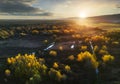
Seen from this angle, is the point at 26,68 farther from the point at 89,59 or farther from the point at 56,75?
the point at 89,59

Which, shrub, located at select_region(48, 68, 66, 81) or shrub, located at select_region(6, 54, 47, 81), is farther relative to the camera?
shrub, located at select_region(6, 54, 47, 81)

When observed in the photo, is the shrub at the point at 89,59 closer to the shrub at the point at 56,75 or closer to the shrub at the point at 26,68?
the shrub at the point at 56,75

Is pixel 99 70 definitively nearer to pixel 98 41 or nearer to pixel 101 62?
pixel 101 62

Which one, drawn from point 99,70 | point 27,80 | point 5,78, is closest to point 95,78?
point 99,70

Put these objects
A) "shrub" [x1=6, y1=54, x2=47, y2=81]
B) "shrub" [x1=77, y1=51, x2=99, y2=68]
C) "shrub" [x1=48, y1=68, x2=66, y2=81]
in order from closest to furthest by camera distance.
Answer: "shrub" [x1=48, y1=68, x2=66, y2=81]
"shrub" [x1=6, y1=54, x2=47, y2=81]
"shrub" [x1=77, y1=51, x2=99, y2=68]

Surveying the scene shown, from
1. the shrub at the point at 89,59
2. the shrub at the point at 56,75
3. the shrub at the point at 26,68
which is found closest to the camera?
the shrub at the point at 56,75

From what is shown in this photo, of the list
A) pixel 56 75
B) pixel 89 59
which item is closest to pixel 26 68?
pixel 56 75

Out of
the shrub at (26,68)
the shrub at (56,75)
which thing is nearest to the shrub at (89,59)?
the shrub at (56,75)

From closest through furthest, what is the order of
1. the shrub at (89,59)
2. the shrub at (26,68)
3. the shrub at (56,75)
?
the shrub at (56,75) → the shrub at (26,68) → the shrub at (89,59)

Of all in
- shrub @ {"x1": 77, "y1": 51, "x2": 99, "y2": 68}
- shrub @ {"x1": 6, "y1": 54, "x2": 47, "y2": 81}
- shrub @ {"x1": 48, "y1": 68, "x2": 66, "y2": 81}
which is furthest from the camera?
shrub @ {"x1": 77, "y1": 51, "x2": 99, "y2": 68}

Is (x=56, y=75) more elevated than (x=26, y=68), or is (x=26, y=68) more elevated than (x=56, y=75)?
(x=26, y=68)

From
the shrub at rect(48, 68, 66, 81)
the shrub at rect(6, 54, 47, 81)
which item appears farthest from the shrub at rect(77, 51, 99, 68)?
the shrub at rect(6, 54, 47, 81)

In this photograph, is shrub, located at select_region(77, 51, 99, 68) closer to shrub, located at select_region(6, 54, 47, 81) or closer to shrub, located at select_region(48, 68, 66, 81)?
shrub, located at select_region(48, 68, 66, 81)
